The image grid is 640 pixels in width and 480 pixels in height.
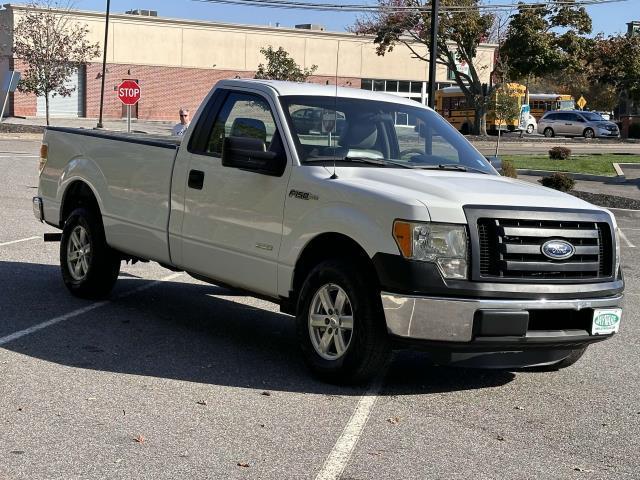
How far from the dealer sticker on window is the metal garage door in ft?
211

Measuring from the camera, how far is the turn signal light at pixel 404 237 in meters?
6.32

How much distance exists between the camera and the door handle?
8.04m

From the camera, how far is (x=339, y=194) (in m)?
6.81

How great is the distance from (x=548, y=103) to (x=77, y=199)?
249 ft

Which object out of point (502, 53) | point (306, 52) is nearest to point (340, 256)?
point (502, 53)

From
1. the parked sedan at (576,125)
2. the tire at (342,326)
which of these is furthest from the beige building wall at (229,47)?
the tire at (342,326)

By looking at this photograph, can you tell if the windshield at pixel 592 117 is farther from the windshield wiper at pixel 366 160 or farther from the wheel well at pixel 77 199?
the windshield wiper at pixel 366 160

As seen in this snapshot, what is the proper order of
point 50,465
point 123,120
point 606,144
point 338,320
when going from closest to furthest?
point 50,465 < point 338,320 < point 606,144 < point 123,120

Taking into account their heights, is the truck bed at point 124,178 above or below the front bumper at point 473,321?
above

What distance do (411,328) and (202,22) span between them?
66689mm

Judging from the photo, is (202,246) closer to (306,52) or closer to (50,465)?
(50,465)

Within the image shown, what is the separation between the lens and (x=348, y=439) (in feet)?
18.7

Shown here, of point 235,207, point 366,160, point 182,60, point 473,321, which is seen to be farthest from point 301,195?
point 182,60

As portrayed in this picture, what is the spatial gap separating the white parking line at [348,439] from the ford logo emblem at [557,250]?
1.42 m
